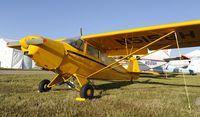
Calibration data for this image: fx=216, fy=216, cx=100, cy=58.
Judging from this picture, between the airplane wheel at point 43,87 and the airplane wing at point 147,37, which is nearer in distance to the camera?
the airplane wing at point 147,37

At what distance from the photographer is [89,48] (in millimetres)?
8445

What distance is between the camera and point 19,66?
41312 mm

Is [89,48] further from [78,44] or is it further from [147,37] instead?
[147,37]

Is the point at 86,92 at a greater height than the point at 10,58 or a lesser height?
lesser

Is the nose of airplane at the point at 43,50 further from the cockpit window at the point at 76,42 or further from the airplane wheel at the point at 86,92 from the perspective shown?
the airplane wheel at the point at 86,92

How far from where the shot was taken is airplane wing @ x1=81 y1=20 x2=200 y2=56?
24.0 feet

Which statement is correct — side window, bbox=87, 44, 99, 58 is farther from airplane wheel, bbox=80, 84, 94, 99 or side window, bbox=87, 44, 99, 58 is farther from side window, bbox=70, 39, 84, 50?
airplane wheel, bbox=80, 84, 94, 99

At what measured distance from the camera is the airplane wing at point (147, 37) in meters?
7.32

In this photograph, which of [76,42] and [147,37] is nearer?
[76,42]

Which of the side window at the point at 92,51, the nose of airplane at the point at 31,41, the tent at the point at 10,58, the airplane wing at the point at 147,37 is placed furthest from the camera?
the tent at the point at 10,58

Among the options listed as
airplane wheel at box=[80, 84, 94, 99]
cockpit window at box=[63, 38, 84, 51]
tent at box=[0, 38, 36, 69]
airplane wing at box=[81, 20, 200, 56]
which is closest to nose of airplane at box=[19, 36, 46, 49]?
cockpit window at box=[63, 38, 84, 51]

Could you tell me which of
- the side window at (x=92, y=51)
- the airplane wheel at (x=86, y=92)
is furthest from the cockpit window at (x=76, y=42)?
the airplane wheel at (x=86, y=92)

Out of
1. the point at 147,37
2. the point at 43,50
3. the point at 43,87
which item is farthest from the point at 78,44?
the point at 147,37

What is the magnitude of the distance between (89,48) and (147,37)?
2.32 meters
